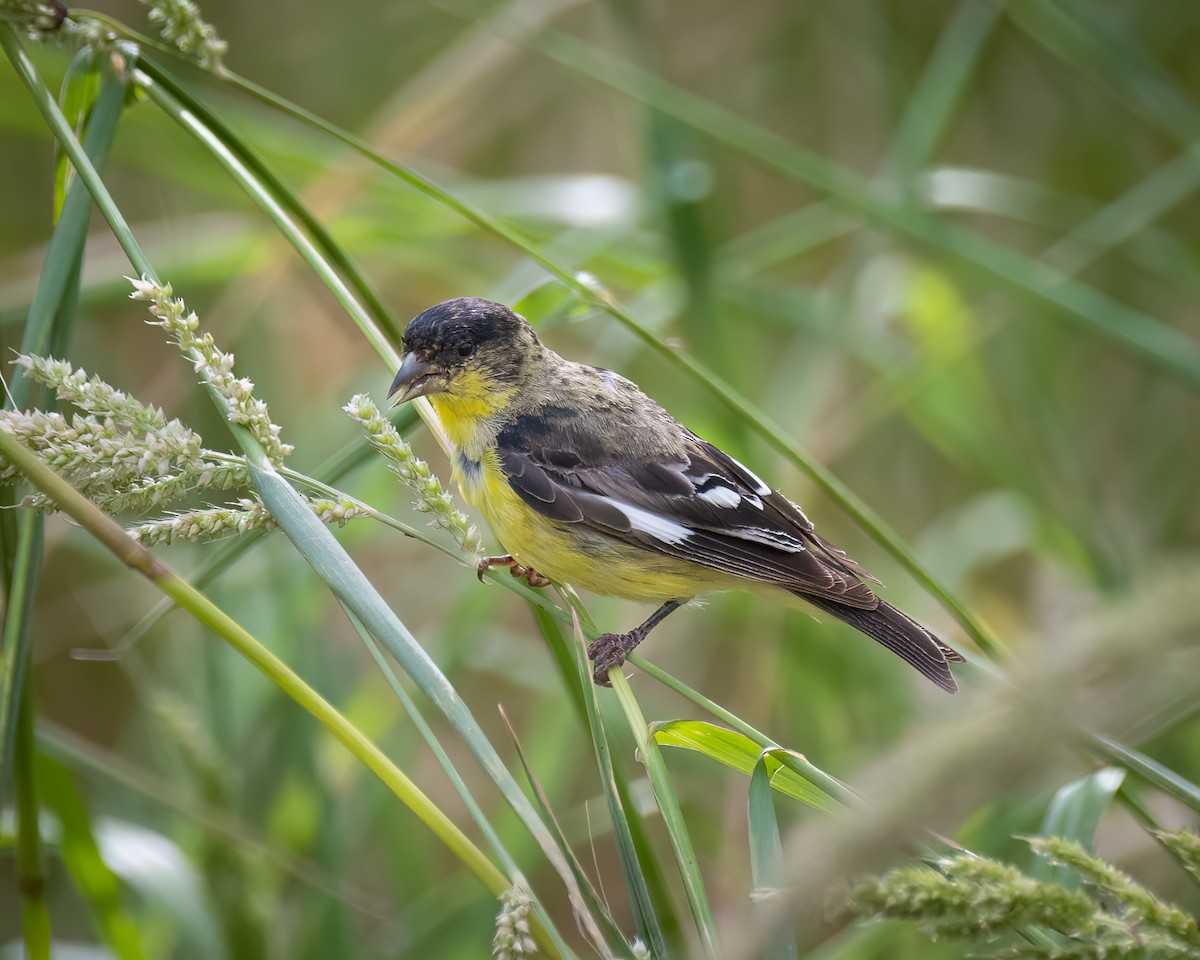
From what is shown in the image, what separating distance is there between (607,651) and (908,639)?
66 cm

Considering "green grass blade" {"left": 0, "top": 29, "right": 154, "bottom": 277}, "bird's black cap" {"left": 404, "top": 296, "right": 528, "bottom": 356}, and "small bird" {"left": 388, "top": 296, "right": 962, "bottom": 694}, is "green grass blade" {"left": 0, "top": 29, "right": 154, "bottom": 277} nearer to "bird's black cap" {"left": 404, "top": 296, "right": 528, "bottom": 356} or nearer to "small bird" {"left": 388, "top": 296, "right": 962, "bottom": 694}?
"small bird" {"left": 388, "top": 296, "right": 962, "bottom": 694}

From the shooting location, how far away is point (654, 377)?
374cm

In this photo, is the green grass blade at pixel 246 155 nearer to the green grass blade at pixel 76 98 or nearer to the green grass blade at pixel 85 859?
the green grass blade at pixel 76 98

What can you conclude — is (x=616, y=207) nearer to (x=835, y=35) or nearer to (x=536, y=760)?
(x=536, y=760)

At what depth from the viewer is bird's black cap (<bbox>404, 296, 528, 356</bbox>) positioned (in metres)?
2.29

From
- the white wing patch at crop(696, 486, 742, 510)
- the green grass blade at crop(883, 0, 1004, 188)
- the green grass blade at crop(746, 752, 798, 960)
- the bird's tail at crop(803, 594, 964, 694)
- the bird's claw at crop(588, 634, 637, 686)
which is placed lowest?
the green grass blade at crop(746, 752, 798, 960)

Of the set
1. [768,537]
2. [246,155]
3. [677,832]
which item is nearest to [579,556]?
[768,537]

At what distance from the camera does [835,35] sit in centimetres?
445

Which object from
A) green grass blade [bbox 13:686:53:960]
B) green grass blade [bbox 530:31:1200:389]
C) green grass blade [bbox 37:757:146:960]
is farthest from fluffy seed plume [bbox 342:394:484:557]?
green grass blade [bbox 530:31:1200:389]

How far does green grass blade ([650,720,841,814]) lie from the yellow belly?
672 mm

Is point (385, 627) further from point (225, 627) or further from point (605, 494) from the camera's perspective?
point (605, 494)

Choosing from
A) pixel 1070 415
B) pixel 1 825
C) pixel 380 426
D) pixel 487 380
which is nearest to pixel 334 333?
pixel 487 380

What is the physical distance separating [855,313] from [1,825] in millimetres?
2833

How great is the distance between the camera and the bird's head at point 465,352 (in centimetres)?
227
